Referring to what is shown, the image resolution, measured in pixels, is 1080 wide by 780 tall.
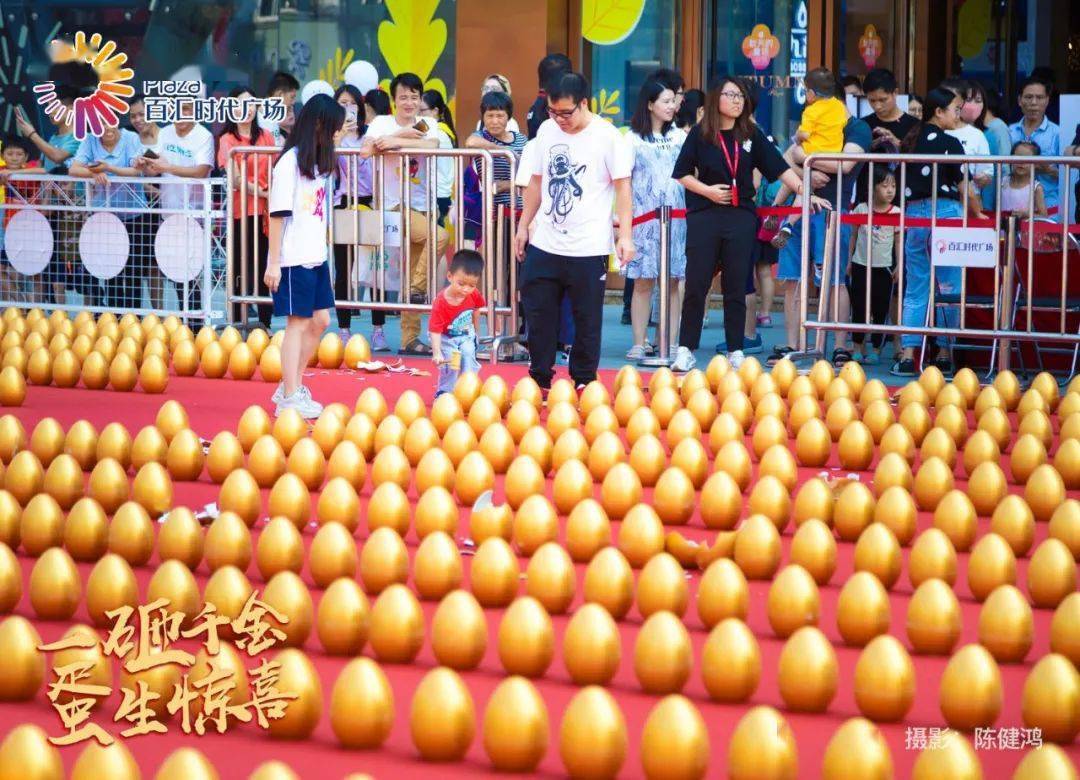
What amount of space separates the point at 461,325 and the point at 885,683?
211 inches

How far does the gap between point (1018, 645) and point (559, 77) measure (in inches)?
200

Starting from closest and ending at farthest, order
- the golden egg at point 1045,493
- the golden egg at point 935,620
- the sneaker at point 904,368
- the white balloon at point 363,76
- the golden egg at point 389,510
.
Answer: the golden egg at point 935,620, the golden egg at point 389,510, the golden egg at point 1045,493, the sneaker at point 904,368, the white balloon at point 363,76

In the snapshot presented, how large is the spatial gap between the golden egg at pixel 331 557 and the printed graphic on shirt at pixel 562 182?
4.21 metres

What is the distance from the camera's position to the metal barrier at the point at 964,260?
10961mm

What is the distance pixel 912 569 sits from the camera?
554 cm

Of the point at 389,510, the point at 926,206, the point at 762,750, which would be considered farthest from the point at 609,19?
the point at 762,750

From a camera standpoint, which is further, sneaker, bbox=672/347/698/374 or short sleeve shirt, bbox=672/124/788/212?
sneaker, bbox=672/347/698/374

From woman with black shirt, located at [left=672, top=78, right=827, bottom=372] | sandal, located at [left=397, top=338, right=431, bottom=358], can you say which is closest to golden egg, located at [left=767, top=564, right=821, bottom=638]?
woman with black shirt, located at [left=672, top=78, right=827, bottom=372]

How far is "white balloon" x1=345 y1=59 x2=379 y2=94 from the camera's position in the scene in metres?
17.8

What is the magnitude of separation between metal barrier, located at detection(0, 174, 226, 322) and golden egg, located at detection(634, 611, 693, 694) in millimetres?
8346

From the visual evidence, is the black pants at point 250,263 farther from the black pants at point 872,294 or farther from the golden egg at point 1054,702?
the golden egg at point 1054,702

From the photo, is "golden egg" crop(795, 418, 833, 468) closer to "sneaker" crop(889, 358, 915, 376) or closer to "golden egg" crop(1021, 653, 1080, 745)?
"golden egg" crop(1021, 653, 1080, 745)

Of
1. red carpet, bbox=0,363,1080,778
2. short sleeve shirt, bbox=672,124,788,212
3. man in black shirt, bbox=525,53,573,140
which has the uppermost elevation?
man in black shirt, bbox=525,53,573,140

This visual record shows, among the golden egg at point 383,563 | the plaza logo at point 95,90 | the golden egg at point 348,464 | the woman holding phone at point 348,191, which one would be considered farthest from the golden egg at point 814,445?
the plaza logo at point 95,90
